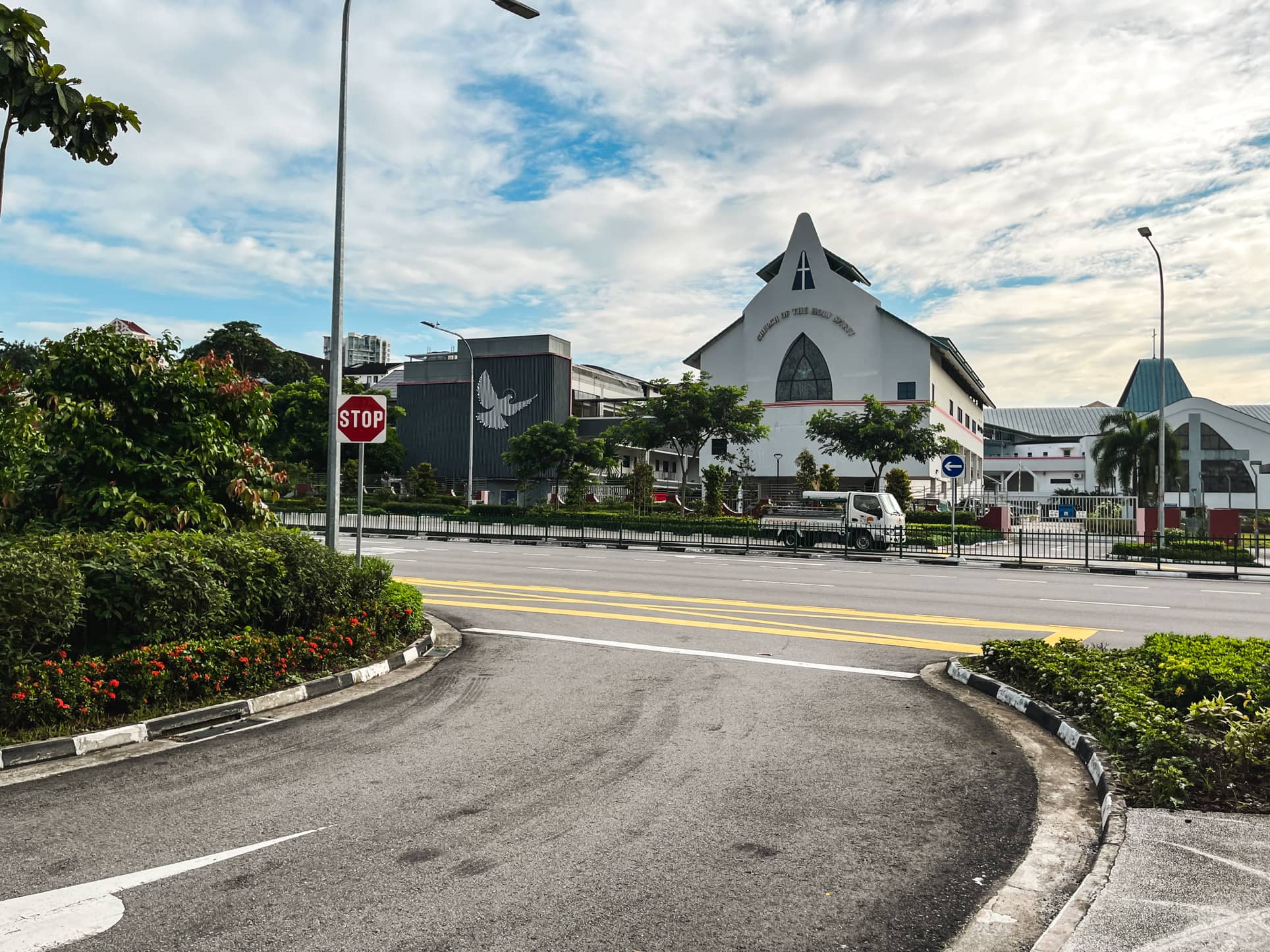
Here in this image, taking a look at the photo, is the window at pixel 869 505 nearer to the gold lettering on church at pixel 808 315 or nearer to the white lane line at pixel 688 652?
the white lane line at pixel 688 652

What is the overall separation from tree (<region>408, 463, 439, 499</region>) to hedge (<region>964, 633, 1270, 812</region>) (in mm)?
53641

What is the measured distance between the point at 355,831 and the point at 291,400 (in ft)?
200

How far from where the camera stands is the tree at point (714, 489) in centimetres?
5044

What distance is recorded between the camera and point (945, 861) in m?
5.00

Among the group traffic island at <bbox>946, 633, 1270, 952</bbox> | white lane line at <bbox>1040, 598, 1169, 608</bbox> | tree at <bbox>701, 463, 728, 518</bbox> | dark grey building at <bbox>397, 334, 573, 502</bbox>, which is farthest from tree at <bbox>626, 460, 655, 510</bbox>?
traffic island at <bbox>946, 633, 1270, 952</bbox>

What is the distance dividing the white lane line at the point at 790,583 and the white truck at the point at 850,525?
39.8 ft

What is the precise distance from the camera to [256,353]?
83.1 metres

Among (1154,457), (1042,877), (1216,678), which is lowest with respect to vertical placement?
(1042,877)

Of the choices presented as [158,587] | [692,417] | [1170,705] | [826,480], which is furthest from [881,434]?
[158,587]

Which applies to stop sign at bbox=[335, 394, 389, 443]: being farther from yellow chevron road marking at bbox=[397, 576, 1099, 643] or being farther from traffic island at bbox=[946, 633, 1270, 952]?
traffic island at bbox=[946, 633, 1270, 952]

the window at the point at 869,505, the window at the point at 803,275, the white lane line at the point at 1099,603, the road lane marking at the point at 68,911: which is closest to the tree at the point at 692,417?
the window at the point at 869,505

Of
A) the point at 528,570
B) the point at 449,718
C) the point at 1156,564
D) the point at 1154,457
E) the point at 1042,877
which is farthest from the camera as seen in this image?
the point at 1154,457

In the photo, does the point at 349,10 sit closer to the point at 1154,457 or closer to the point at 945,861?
the point at 945,861

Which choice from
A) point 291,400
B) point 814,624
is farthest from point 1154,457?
point 291,400
